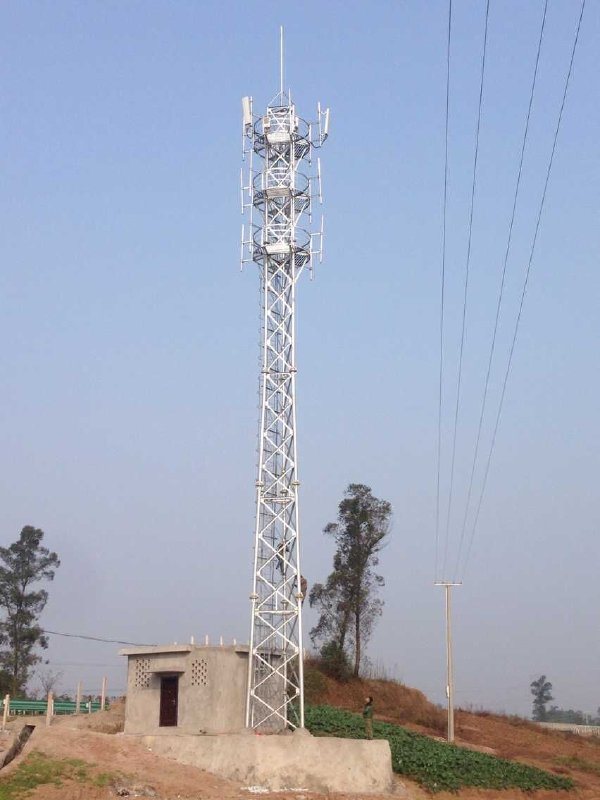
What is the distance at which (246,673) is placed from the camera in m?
30.9

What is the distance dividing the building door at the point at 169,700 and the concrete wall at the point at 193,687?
142mm

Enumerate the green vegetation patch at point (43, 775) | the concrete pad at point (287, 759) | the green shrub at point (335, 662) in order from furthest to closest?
1. the green shrub at point (335, 662)
2. the concrete pad at point (287, 759)
3. the green vegetation patch at point (43, 775)

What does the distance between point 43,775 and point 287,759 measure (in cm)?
657

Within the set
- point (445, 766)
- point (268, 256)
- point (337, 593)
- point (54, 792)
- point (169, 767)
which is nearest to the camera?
point (54, 792)

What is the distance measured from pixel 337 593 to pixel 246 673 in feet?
62.0

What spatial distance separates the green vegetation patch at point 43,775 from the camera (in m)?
23.0

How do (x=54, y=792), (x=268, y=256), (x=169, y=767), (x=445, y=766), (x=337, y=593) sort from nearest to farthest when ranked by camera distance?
1. (x=54, y=792)
2. (x=169, y=767)
3. (x=445, y=766)
4. (x=268, y=256)
5. (x=337, y=593)

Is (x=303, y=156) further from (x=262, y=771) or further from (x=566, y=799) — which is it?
(x=566, y=799)

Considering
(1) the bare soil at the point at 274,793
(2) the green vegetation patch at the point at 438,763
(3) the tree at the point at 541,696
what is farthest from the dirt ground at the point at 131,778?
(3) the tree at the point at 541,696

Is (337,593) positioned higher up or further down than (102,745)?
higher up

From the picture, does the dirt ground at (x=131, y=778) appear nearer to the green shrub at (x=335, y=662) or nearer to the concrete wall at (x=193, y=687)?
the concrete wall at (x=193, y=687)

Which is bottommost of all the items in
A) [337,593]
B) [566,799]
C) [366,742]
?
[566,799]

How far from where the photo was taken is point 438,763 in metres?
30.1

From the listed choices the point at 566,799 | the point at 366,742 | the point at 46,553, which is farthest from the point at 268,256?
the point at 46,553
